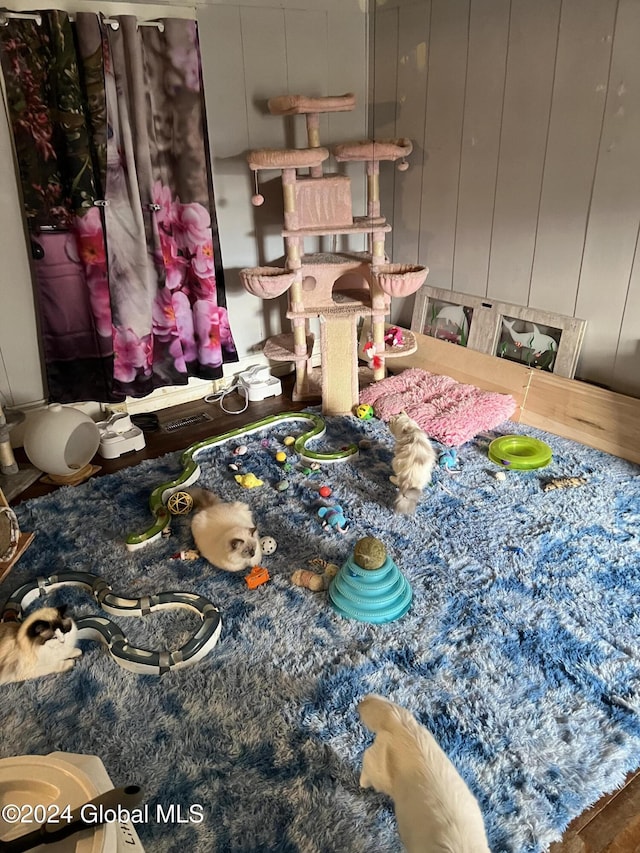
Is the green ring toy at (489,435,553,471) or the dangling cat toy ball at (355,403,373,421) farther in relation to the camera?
the dangling cat toy ball at (355,403,373,421)

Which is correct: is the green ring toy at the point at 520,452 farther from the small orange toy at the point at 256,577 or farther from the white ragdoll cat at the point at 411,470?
the small orange toy at the point at 256,577

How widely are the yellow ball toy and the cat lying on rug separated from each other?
1109 millimetres

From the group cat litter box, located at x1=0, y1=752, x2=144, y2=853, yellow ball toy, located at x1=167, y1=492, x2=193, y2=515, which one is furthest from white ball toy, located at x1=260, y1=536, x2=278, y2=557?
A: cat litter box, located at x1=0, y1=752, x2=144, y2=853

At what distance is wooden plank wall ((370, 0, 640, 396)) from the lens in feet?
7.37

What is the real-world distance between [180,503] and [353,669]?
87cm

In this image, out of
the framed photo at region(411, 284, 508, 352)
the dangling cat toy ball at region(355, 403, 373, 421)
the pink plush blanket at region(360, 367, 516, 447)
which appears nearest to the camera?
the pink plush blanket at region(360, 367, 516, 447)

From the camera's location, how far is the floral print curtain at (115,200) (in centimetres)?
225

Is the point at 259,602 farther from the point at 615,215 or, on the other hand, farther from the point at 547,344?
the point at 615,215

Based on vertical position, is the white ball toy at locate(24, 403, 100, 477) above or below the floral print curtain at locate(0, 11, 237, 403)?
below

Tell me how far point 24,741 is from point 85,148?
1.93 meters

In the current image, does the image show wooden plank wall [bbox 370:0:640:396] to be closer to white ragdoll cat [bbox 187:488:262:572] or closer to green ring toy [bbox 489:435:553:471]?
green ring toy [bbox 489:435:553:471]

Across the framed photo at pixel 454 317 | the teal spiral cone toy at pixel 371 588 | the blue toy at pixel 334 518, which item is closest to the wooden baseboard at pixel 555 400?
the framed photo at pixel 454 317

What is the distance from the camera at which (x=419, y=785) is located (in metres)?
1.00

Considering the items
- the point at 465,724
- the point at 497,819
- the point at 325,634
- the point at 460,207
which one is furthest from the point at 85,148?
the point at 497,819
